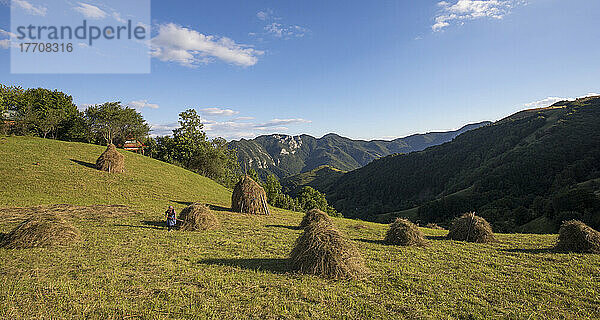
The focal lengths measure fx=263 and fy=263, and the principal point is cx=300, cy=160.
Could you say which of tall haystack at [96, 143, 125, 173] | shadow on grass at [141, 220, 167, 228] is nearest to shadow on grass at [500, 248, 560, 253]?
shadow on grass at [141, 220, 167, 228]

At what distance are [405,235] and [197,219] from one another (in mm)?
12818

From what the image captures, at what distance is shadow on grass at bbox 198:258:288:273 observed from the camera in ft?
33.7

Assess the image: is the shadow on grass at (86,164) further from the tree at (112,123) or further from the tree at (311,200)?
the tree at (311,200)

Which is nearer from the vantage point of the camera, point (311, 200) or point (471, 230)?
point (471, 230)

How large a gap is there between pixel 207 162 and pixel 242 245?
5243 cm

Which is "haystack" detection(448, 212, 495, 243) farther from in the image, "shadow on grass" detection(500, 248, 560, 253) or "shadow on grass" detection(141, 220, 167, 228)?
"shadow on grass" detection(141, 220, 167, 228)

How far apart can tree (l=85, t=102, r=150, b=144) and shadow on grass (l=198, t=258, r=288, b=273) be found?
196 ft

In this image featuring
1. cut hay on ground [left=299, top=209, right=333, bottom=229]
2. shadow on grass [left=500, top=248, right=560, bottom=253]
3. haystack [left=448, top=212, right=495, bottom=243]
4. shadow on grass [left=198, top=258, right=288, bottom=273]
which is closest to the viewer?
shadow on grass [left=198, top=258, right=288, bottom=273]

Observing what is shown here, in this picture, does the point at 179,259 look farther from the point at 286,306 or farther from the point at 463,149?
the point at 463,149

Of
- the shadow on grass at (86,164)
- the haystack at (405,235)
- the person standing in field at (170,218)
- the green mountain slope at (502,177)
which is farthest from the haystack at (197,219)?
the green mountain slope at (502,177)

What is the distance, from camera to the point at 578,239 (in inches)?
538

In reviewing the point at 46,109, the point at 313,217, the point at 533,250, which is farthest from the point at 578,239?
the point at 46,109

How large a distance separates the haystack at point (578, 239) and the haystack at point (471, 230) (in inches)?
126

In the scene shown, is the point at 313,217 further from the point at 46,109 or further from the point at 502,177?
the point at 502,177
